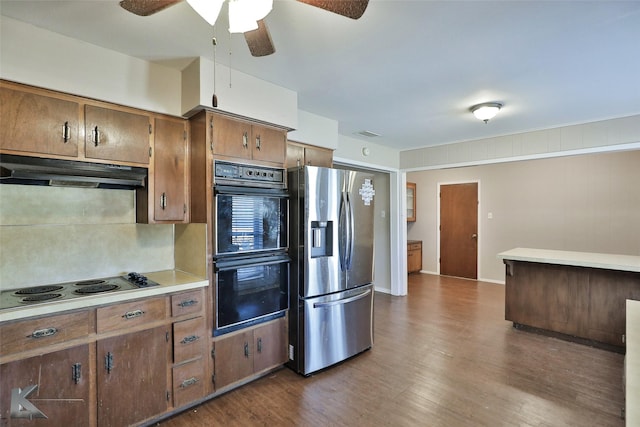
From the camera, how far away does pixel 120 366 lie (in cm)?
195

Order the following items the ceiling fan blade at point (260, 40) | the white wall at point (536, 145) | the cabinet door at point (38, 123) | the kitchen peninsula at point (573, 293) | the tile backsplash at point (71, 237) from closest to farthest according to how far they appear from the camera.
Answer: the ceiling fan blade at point (260, 40)
the cabinet door at point (38, 123)
the tile backsplash at point (71, 237)
the kitchen peninsula at point (573, 293)
the white wall at point (536, 145)

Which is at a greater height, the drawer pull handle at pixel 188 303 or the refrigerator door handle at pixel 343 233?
the refrigerator door handle at pixel 343 233

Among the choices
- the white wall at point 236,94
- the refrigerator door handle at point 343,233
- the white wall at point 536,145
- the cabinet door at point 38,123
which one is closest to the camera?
the cabinet door at point 38,123

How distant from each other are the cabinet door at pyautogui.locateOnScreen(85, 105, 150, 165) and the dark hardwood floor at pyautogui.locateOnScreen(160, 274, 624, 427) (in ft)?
6.08

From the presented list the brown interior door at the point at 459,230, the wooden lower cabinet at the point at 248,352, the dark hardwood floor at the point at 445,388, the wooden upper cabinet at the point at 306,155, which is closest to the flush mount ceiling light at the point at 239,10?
the wooden upper cabinet at the point at 306,155

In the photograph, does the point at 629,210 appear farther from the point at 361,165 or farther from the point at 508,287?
the point at 361,165

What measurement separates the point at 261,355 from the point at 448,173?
5.76 meters

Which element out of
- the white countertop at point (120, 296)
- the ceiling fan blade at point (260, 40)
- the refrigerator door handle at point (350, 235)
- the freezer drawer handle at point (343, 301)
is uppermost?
the ceiling fan blade at point (260, 40)

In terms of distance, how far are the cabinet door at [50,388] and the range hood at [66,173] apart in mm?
1040

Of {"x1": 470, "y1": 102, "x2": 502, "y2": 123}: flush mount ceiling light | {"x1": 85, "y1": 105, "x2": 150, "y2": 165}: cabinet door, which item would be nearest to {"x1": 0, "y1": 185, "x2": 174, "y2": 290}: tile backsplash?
{"x1": 85, "y1": 105, "x2": 150, "y2": 165}: cabinet door

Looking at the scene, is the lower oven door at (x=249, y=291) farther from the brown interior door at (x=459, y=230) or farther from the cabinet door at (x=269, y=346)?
the brown interior door at (x=459, y=230)

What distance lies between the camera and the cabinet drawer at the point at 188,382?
2.17 m

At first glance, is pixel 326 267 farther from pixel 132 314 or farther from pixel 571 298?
pixel 571 298

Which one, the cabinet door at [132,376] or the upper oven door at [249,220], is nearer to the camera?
the cabinet door at [132,376]
